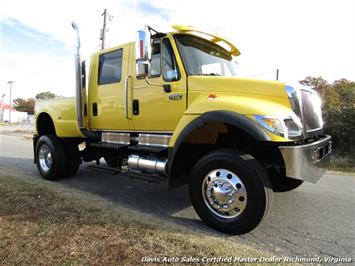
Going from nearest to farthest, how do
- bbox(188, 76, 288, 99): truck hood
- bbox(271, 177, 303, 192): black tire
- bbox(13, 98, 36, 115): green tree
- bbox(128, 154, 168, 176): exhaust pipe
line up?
1. bbox(188, 76, 288, 99): truck hood
2. bbox(128, 154, 168, 176): exhaust pipe
3. bbox(271, 177, 303, 192): black tire
4. bbox(13, 98, 36, 115): green tree

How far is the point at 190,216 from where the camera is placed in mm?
4125

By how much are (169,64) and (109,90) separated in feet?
4.91

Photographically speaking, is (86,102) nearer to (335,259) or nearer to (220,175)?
(220,175)

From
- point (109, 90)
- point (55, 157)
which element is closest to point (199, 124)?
point (109, 90)

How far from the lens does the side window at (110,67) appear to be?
521cm

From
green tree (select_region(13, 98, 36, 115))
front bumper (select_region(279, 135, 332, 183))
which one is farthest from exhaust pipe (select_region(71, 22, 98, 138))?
green tree (select_region(13, 98, 36, 115))

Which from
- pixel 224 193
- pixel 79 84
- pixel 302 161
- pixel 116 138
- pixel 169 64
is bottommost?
pixel 224 193

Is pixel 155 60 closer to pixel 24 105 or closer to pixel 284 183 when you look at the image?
pixel 284 183

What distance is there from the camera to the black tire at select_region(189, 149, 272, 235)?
331 centimetres

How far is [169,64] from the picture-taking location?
14.3 feet

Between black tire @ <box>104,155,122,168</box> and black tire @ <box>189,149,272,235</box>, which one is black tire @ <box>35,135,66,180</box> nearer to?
black tire @ <box>104,155,122,168</box>

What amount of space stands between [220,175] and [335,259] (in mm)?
1432

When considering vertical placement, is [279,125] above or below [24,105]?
below

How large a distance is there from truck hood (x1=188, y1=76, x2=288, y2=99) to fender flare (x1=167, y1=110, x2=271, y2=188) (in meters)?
0.45
